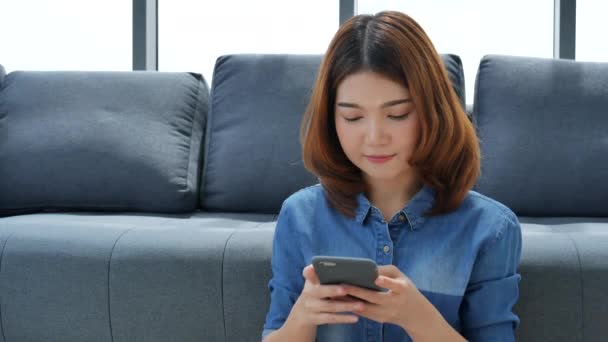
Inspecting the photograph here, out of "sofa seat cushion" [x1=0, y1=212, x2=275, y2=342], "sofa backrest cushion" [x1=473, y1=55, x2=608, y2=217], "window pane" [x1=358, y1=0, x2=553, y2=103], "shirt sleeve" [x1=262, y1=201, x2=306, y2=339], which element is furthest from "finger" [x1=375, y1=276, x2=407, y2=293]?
"window pane" [x1=358, y1=0, x2=553, y2=103]

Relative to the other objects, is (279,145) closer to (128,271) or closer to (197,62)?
(128,271)

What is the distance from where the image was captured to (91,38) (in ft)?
9.89

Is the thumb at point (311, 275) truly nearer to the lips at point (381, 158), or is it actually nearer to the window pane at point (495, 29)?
the lips at point (381, 158)

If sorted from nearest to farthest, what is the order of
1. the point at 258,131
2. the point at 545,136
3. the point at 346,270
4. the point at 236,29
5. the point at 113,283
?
the point at 346,270 < the point at 113,283 < the point at 545,136 < the point at 258,131 < the point at 236,29

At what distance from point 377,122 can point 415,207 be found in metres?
0.17

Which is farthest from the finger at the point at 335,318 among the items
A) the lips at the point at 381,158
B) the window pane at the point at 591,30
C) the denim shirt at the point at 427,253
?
the window pane at the point at 591,30

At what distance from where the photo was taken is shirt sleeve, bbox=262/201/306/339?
107cm

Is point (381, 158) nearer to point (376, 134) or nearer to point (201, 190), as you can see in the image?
point (376, 134)

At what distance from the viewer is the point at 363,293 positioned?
87cm

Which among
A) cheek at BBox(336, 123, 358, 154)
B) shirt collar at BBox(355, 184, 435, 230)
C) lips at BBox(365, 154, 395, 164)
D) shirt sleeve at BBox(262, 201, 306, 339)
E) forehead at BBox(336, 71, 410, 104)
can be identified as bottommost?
shirt sleeve at BBox(262, 201, 306, 339)

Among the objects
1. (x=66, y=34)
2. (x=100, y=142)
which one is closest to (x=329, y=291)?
(x=100, y=142)

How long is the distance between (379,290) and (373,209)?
22 cm

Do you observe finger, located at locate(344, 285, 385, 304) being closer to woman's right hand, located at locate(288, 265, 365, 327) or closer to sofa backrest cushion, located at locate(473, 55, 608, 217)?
woman's right hand, located at locate(288, 265, 365, 327)

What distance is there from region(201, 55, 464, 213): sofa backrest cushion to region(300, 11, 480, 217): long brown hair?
28.2 inches
